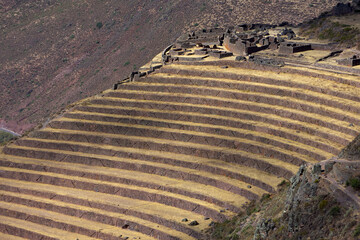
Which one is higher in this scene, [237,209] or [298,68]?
[298,68]

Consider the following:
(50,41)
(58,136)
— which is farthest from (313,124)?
(50,41)

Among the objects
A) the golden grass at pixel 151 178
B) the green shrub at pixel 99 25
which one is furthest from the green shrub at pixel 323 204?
the green shrub at pixel 99 25

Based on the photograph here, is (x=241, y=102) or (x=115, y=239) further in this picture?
(x=241, y=102)

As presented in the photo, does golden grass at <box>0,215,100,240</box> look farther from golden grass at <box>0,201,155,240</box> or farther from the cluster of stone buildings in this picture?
the cluster of stone buildings

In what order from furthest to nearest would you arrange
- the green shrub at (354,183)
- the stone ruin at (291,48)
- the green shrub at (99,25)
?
A: the green shrub at (99,25), the stone ruin at (291,48), the green shrub at (354,183)

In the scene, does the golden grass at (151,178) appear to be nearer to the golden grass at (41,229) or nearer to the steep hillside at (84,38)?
the golden grass at (41,229)

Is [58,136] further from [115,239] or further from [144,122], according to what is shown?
[115,239]

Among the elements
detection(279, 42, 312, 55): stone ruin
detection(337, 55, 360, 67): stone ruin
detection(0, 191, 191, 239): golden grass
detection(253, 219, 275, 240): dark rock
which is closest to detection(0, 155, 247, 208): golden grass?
detection(0, 191, 191, 239): golden grass
